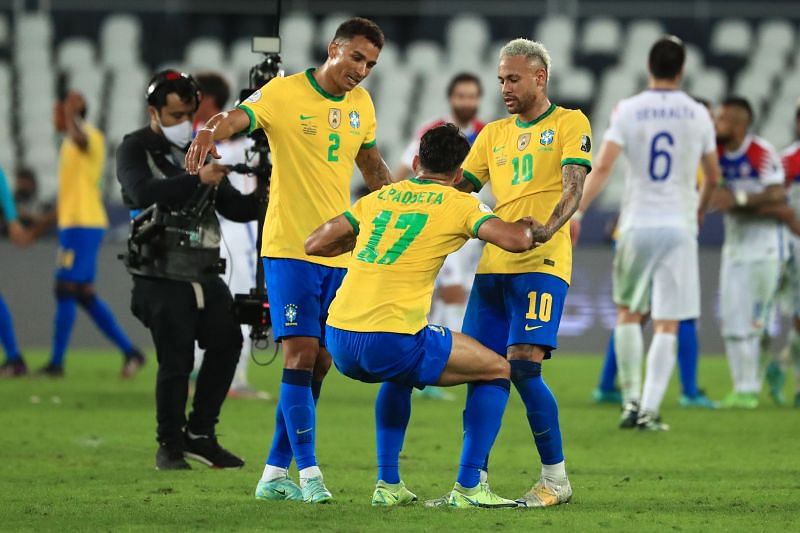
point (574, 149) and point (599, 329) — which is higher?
point (574, 149)

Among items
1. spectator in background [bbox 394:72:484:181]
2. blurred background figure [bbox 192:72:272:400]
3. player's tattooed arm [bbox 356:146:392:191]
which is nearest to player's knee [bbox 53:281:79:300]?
blurred background figure [bbox 192:72:272:400]

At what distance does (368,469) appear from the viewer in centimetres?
720

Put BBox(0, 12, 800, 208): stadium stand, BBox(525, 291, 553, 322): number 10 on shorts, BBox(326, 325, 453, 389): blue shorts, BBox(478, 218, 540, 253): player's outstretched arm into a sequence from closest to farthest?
1. BBox(478, 218, 540, 253): player's outstretched arm
2. BBox(326, 325, 453, 389): blue shorts
3. BBox(525, 291, 553, 322): number 10 on shorts
4. BBox(0, 12, 800, 208): stadium stand

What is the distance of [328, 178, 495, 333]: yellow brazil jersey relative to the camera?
5.53 meters

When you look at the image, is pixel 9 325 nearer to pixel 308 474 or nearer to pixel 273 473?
pixel 273 473

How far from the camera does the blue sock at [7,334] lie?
11.6 m

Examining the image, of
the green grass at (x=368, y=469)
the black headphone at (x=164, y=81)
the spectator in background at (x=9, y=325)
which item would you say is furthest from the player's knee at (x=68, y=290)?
the black headphone at (x=164, y=81)

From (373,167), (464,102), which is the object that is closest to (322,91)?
(373,167)

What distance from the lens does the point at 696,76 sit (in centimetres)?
2433

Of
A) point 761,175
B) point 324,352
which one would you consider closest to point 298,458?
point 324,352

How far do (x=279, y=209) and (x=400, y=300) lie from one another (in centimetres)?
91

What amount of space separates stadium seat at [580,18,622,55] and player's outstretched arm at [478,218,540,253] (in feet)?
65.0

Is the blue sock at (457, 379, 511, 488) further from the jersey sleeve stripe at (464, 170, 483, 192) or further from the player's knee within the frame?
the player's knee

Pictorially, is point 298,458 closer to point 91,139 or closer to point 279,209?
point 279,209
